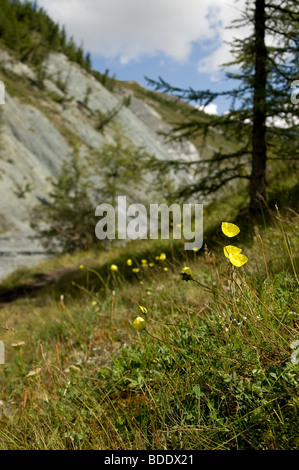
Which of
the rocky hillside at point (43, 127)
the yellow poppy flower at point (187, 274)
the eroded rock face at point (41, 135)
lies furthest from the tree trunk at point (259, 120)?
the yellow poppy flower at point (187, 274)

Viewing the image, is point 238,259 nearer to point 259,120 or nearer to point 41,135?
point 259,120

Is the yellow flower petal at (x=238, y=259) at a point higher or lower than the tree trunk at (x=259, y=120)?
lower

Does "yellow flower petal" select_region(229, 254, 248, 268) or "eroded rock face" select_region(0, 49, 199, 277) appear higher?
"eroded rock face" select_region(0, 49, 199, 277)

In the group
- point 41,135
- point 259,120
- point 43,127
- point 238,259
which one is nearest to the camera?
point 238,259

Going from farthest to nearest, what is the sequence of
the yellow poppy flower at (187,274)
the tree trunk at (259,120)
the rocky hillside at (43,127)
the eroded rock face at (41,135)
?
the rocky hillside at (43,127) → the eroded rock face at (41,135) → the tree trunk at (259,120) → the yellow poppy flower at (187,274)

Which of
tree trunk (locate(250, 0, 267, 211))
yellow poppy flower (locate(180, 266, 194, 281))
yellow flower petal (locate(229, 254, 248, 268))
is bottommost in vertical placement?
yellow poppy flower (locate(180, 266, 194, 281))

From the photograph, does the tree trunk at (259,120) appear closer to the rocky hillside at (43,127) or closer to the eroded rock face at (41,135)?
the eroded rock face at (41,135)

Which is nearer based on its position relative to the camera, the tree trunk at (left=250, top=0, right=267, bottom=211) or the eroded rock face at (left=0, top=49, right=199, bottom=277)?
the tree trunk at (left=250, top=0, right=267, bottom=211)

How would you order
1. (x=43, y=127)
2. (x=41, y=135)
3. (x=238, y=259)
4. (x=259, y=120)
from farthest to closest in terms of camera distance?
(x=43, y=127), (x=41, y=135), (x=259, y=120), (x=238, y=259)

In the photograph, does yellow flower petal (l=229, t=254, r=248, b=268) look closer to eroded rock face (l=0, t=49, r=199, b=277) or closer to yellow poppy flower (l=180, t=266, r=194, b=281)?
yellow poppy flower (l=180, t=266, r=194, b=281)

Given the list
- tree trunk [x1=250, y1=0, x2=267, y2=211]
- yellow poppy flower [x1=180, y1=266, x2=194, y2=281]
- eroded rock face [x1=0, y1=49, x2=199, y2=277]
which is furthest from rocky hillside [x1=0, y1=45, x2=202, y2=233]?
yellow poppy flower [x1=180, y1=266, x2=194, y2=281]

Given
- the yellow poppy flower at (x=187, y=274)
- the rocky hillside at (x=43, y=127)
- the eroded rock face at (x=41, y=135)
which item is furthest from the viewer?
the rocky hillside at (x=43, y=127)

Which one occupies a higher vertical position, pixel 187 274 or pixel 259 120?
pixel 259 120

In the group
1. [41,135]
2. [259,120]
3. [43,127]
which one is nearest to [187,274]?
[259,120]
